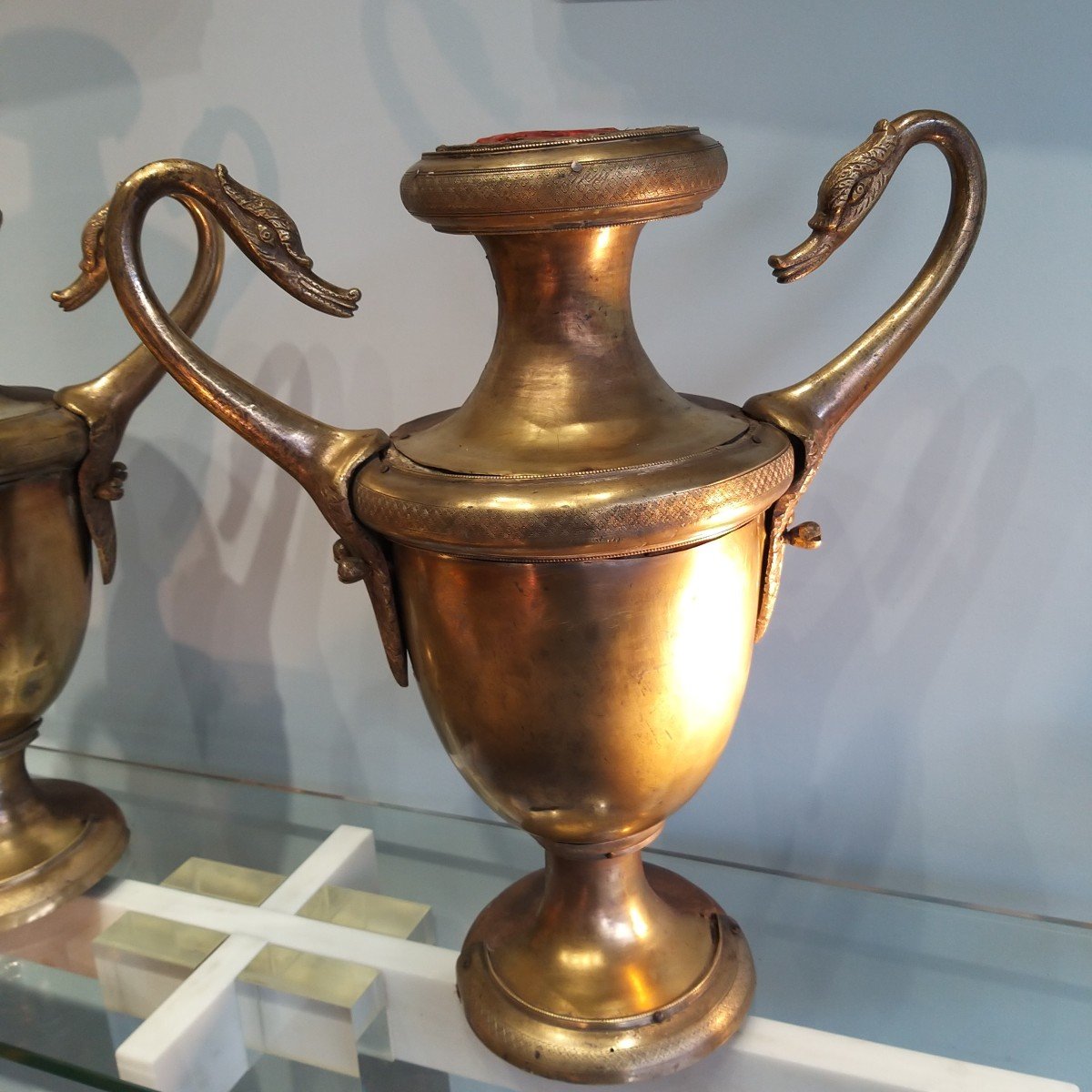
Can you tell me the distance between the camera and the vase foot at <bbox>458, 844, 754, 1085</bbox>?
2.24ft

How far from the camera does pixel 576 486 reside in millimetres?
546

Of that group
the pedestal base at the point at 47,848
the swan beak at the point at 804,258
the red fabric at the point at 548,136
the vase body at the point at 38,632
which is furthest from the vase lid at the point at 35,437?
the swan beak at the point at 804,258

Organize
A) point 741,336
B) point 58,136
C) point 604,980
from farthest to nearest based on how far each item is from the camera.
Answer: point 58,136
point 741,336
point 604,980

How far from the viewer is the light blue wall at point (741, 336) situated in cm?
74

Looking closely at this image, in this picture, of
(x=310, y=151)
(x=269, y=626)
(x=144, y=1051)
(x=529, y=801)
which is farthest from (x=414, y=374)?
(x=144, y=1051)

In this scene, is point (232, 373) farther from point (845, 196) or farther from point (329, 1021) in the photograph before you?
point (329, 1021)

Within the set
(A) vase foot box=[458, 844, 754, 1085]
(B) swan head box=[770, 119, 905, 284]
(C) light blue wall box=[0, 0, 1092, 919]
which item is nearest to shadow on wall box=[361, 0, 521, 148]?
(C) light blue wall box=[0, 0, 1092, 919]

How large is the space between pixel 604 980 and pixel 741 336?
1.45ft

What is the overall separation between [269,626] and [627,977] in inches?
19.4

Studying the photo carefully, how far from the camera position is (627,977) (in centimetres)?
71

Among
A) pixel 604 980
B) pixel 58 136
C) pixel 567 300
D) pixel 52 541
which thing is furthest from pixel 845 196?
pixel 58 136

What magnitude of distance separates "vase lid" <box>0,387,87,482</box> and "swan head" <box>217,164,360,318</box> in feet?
0.76

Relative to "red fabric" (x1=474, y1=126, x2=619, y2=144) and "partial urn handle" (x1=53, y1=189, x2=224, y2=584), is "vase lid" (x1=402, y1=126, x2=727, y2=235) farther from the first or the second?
"partial urn handle" (x1=53, y1=189, x2=224, y2=584)

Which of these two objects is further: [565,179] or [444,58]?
[444,58]
